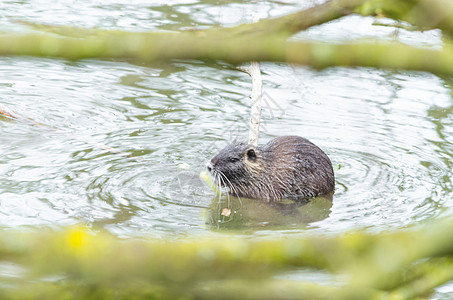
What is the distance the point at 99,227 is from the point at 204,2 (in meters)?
5.80

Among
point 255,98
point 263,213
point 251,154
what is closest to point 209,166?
point 251,154

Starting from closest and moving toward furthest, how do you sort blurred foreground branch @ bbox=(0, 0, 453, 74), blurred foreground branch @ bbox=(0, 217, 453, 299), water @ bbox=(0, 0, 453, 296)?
blurred foreground branch @ bbox=(0, 217, 453, 299) → blurred foreground branch @ bbox=(0, 0, 453, 74) → water @ bbox=(0, 0, 453, 296)

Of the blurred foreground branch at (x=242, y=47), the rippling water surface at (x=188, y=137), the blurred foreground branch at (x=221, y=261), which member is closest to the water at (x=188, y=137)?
the rippling water surface at (x=188, y=137)

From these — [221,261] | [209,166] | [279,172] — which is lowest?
[279,172]

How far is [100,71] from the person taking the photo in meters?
7.74

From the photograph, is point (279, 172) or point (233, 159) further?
point (279, 172)

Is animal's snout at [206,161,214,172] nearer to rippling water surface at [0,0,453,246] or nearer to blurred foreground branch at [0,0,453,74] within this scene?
rippling water surface at [0,0,453,246]

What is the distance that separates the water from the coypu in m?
0.15

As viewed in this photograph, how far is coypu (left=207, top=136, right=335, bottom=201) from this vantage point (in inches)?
212

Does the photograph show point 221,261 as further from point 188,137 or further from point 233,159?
point 188,137

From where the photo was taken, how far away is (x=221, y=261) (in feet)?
4.51

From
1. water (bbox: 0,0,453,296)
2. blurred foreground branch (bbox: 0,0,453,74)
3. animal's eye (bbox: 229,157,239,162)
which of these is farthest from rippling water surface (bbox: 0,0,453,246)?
blurred foreground branch (bbox: 0,0,453,74)

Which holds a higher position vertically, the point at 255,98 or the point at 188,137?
the point at 255,98

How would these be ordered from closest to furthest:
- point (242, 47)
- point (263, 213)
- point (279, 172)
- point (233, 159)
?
point (242, 47)
point (263, 213)
point (233, 159)
point (279, 172)
